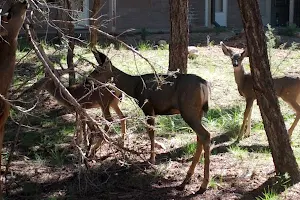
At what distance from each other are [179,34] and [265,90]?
11.9 ft

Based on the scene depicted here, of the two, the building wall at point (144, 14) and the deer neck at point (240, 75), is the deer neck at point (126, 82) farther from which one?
the building wall at point (144, 14)

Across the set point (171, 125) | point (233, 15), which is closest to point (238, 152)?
point (171, 125)

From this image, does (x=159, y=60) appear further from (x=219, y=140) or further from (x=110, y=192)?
(x=110, y=192)

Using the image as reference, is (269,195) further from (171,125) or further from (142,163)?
(171,125)

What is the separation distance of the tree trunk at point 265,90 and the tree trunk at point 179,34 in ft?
11.1

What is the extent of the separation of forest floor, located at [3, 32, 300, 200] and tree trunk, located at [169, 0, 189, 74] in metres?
0.98

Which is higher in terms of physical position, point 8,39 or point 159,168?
point 8,39

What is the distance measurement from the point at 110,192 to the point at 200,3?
15.8 meters

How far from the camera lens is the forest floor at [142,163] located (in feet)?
21.9

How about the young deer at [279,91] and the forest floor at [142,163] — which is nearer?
the forest floor at [142,163]

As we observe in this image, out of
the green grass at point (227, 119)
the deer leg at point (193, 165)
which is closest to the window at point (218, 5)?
the green grass at point (227, 119)

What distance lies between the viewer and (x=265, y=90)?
21.0 feet

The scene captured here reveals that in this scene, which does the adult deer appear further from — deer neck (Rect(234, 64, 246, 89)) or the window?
the window

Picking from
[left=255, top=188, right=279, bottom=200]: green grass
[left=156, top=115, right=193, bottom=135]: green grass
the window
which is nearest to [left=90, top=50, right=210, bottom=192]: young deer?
[left=255, top=188, right=279, bottom=200]: green grass
